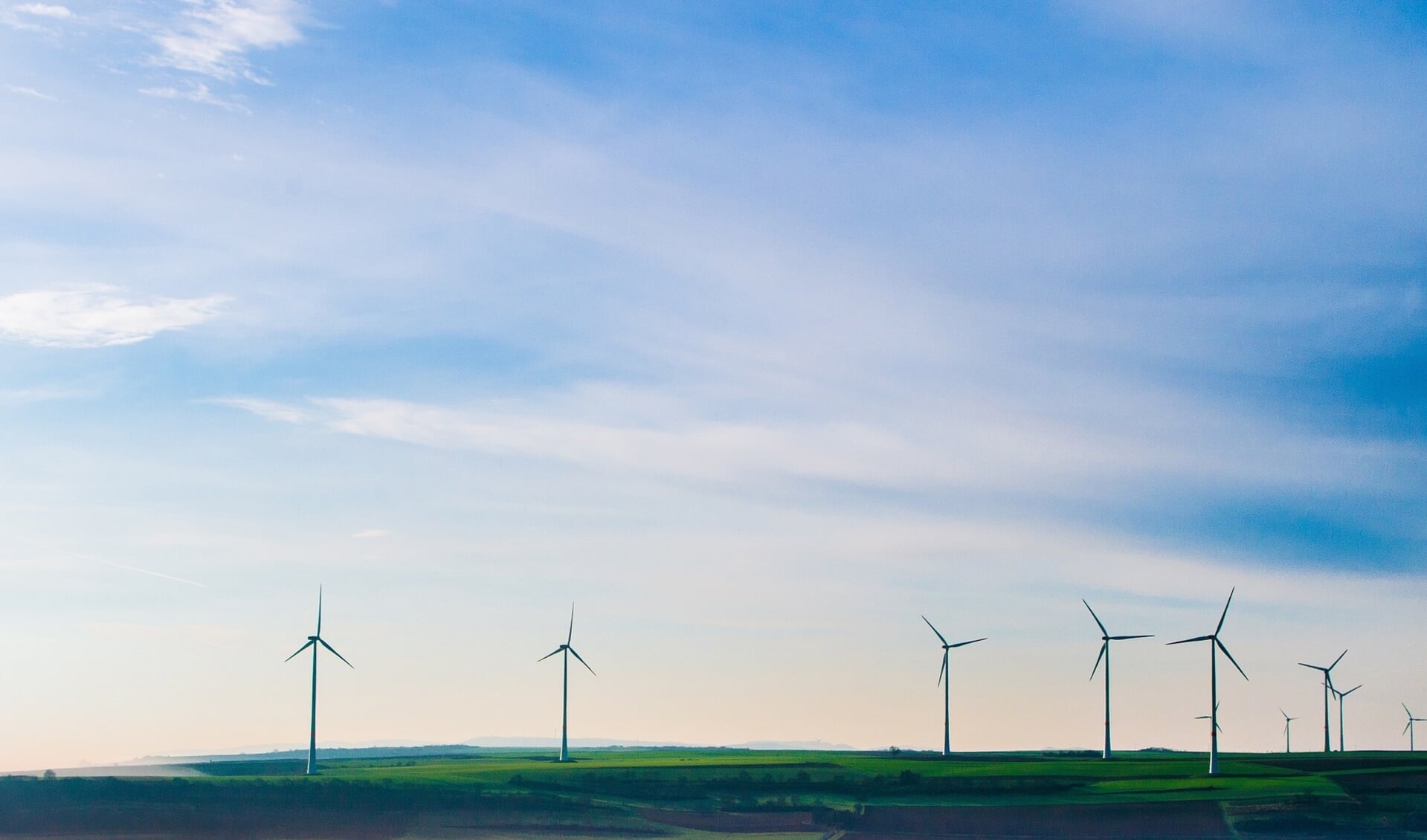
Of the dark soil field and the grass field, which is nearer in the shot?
the grass field

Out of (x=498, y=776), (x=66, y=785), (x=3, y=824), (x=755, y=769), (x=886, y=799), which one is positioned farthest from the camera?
(x=755, y=769)

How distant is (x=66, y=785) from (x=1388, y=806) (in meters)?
120

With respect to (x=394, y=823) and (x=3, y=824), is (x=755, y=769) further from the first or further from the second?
(x=3, y=824)

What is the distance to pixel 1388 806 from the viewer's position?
140 m

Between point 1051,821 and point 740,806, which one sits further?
point 740,806

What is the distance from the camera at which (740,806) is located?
5886 inches

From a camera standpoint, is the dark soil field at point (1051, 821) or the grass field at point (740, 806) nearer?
the grass field at point (740, 806)

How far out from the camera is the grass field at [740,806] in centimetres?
12800

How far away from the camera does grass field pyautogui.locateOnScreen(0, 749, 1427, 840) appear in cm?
12800

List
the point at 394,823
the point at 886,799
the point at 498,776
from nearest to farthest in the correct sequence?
the point at 394,823, the point at 886,799, the point at 498,776

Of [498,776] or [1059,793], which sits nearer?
[1059,793]

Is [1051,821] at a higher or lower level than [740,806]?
higher

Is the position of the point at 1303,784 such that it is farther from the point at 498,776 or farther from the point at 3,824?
the point at 3,824

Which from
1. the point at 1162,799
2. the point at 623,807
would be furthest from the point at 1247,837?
the point at 623,807
